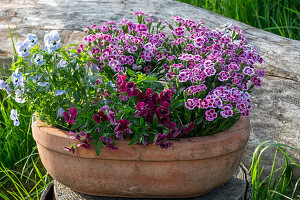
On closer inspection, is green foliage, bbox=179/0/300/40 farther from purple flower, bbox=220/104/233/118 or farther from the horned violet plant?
purple flower, bbox=220/104/233/118

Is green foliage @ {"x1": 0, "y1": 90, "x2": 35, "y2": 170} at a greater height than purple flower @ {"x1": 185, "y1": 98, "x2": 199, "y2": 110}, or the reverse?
purple flower @ {"x1": 185, "y1": 98, "x2": 199, "y2": 110}

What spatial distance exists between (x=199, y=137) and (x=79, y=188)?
0.57m

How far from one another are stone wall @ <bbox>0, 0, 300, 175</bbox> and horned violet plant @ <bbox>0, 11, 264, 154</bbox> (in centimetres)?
80

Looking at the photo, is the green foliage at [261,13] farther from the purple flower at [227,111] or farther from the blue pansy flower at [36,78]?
the blue pansy flower at [36,78]

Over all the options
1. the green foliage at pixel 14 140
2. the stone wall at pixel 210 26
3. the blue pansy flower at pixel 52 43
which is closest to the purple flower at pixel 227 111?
the blue pansy flower at pixel 52 43

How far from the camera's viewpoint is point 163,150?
1.49 meters

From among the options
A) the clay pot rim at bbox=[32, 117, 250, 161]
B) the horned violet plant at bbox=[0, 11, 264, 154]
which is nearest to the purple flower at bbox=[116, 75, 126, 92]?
the horned violet plant at bbox=[0, 11, 264, 154]

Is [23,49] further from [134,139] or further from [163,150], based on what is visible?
[163,150]

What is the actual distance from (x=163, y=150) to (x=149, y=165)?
9 centimetres

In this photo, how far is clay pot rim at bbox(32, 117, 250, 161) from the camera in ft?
4.90

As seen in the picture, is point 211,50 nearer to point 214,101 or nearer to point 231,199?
point 214,101

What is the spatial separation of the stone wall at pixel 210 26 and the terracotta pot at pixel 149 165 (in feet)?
2.75

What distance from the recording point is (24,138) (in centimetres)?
246

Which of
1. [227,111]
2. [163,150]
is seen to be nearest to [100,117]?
[163,150]
